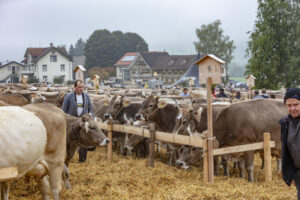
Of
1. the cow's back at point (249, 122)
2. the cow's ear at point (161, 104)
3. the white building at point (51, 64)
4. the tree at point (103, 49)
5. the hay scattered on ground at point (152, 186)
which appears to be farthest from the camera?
the tree at point (103, 49)

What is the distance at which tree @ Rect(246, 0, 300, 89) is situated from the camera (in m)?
34.2

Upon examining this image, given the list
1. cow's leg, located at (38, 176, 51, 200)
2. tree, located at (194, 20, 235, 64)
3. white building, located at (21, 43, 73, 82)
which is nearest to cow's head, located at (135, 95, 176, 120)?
cow's leg, located at (38, 176, 51, 200)

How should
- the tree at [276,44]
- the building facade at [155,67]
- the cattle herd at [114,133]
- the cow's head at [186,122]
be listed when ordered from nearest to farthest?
1. the cattle herd at [114,133]
2. the cow's head at [186,122]
3. the tree at [276,44]
4. the building facade at [155,67]

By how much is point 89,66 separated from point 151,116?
272 ft

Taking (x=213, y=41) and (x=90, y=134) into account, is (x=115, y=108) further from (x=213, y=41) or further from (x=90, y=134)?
(x=213, y=41)

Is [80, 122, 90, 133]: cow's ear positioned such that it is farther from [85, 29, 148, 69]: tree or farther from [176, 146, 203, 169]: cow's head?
[85, 29, 148, 69]: tree

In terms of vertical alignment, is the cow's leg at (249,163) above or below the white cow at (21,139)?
below

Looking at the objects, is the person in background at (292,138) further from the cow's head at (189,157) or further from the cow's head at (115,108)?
the cow's head at (115,108)

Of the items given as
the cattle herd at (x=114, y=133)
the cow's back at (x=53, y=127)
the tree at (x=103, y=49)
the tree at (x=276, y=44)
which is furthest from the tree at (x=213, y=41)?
the cow's back at (x=53, y=127)

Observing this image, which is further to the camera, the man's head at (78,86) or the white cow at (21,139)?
the man's head at (78,86)

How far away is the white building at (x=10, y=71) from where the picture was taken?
78312 millimetres

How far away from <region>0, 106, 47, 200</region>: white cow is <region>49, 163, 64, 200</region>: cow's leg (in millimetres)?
370

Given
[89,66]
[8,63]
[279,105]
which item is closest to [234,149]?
[279,105]

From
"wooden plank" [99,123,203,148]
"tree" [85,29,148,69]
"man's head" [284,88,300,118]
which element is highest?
"tree" [85,29,148,69]
